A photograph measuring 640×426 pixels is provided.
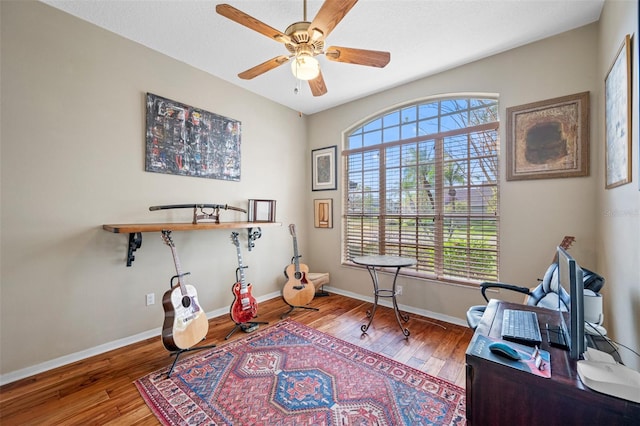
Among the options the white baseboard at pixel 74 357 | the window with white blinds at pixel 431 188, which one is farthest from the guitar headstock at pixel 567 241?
the white baseboard at pixel 74 357

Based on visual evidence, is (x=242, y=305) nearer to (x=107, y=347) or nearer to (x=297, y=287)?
(x=297, y=287)

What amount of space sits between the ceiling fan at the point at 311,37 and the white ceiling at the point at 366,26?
50cm

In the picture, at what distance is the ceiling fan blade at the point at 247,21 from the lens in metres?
1.54

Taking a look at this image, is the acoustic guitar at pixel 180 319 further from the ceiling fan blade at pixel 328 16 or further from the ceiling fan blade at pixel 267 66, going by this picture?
the ceiling fan blade at pixel 328 16

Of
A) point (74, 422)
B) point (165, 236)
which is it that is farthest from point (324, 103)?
point (74, 422)

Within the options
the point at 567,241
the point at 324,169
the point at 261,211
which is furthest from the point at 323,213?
the point at 567,241

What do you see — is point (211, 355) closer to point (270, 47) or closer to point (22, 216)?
point (22, 216)

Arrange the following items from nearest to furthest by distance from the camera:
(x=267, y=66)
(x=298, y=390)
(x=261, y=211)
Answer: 1. (x=298, y=390)
2. (x=267, y=66)
3. (x=261, y=211)

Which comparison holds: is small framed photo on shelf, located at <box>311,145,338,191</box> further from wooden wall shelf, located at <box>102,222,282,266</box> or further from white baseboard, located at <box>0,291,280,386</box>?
white baseboard, located at <box>0,291,280,386</box>

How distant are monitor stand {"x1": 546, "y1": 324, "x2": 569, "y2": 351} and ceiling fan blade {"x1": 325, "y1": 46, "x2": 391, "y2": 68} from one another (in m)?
1.92

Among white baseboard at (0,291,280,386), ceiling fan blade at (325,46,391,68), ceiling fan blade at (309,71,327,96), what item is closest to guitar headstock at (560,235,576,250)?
ceiling fan blade at (325,46,391,68)

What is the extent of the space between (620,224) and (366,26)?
92.0 inches

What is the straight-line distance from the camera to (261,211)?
3504 mm

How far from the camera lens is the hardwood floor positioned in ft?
5.50
